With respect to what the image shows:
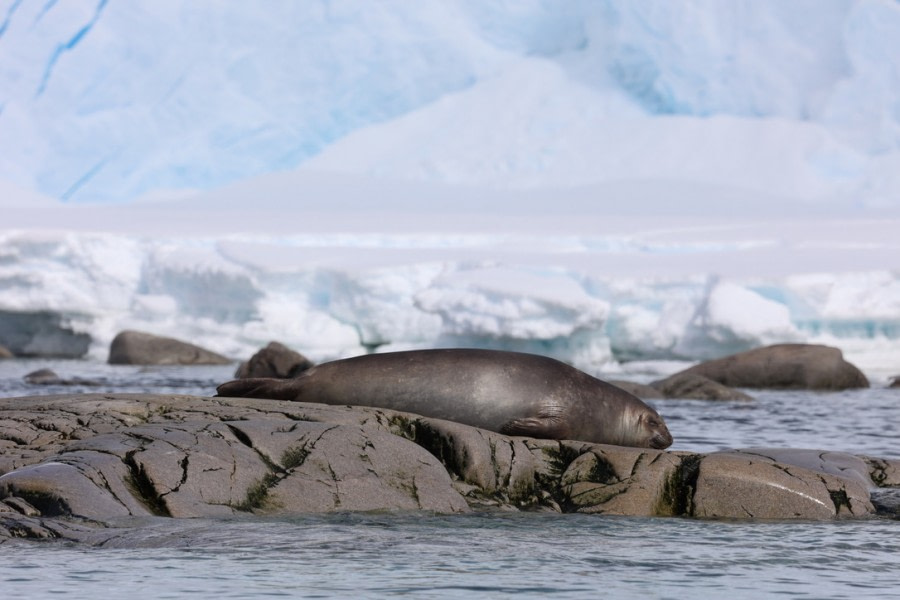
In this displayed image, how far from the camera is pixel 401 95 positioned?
32.5 meters

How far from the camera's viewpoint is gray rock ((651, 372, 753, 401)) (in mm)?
13891

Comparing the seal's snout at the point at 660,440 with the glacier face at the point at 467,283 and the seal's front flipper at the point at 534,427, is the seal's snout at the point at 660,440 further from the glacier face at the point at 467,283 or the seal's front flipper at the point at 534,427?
the glacier face at the point at 467,283

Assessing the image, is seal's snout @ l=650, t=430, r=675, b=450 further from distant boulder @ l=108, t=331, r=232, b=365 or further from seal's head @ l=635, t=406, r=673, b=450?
distant boulder @ l=108, t=331, r=232, b=365

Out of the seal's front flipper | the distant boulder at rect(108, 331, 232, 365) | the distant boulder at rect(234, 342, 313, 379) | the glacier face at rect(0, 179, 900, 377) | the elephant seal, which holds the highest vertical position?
the glacier face at rect(0, 179, 900, 377)

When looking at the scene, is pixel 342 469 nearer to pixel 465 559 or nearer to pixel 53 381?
pixel 465 559

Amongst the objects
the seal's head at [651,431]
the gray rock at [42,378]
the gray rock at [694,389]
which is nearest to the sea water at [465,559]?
the seal's head at [651,431]

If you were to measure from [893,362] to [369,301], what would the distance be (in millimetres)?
8171

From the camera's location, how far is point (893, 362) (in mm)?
18766

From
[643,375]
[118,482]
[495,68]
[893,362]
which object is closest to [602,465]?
[118,482]

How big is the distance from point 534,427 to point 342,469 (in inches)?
46.9

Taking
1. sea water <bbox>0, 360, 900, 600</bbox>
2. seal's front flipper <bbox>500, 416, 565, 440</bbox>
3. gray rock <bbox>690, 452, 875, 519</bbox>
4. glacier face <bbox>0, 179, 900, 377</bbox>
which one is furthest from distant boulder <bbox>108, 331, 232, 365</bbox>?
sea water <bbox>0, 360, 900, 600</bbox>

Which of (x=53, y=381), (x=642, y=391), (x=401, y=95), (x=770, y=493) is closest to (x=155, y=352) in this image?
(x=53, y=381)

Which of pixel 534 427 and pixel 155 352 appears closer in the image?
pixel 534 427

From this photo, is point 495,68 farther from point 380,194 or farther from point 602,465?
point 602,465
